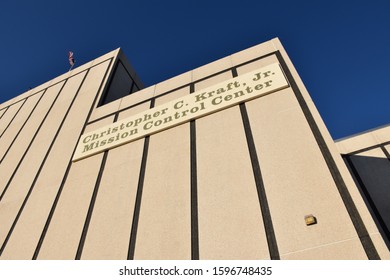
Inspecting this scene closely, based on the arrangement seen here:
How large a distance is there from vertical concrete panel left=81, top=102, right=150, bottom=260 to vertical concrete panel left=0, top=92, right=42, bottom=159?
6.60 metres

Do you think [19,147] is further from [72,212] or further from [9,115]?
[72,212]

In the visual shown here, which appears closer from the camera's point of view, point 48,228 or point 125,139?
point 48,228

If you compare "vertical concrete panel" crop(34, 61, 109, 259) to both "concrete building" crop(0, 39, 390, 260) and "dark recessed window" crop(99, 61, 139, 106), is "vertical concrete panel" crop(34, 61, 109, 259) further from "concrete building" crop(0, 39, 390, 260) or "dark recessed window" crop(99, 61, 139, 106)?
"dark recessed window" crop(99, 61, 139, 106)

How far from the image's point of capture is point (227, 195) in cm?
595

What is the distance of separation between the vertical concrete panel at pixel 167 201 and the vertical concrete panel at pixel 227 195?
36 centimetres

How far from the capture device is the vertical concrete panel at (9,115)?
14.3 meters

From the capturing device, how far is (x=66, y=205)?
25.7 feet

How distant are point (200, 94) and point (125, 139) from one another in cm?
271

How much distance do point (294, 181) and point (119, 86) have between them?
11001 millimetres

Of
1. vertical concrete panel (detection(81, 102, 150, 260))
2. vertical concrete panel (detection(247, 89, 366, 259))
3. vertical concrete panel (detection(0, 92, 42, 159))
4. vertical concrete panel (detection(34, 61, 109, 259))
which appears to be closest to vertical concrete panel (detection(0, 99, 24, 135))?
vertical concrete panel (detection(0, 92, 42, 159))

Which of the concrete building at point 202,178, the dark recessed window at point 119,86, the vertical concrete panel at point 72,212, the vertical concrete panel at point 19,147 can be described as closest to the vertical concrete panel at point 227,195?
the concrete building at point 202,178

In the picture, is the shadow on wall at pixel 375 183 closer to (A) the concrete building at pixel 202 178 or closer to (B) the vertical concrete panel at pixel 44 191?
(A) the concrete building at pixel 202 178
